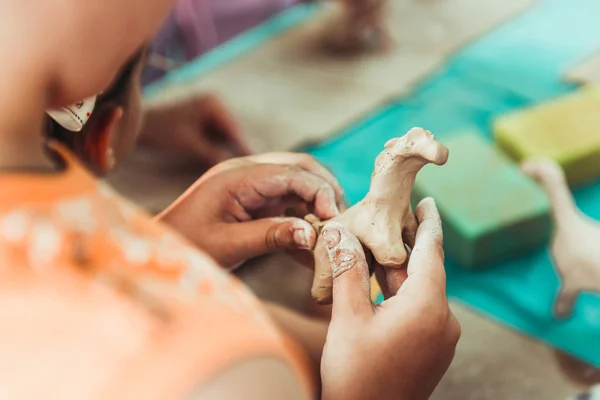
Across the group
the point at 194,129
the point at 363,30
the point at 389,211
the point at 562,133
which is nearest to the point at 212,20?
the point at 363,30

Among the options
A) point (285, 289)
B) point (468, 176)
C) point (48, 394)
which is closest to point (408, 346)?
point (285, 289)

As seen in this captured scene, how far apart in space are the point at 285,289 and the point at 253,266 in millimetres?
34

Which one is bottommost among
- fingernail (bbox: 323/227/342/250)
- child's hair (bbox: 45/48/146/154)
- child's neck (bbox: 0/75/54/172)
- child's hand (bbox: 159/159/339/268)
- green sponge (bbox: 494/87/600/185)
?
green sponge (bbox: 494/87/600/185)

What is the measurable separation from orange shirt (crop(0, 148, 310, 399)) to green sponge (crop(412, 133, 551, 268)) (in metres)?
0.48

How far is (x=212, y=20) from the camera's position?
1.47 metres

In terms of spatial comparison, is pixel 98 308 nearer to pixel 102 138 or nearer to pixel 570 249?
pixel 102 138

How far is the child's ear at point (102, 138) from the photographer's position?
0.42 metres

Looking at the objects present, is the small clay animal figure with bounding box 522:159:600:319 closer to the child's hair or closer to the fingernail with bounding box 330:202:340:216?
the fingernail with bounding box 330:202:340:216

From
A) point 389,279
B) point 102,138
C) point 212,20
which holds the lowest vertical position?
point 212,20

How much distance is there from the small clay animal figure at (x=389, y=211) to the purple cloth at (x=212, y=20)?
930 mm

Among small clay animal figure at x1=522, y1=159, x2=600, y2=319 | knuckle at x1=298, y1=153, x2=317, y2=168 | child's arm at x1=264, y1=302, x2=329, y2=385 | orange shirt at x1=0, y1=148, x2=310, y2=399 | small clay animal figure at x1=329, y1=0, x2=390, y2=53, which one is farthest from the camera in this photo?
small clay animal figure at x1=329, y1=0, x2=390, y2=53

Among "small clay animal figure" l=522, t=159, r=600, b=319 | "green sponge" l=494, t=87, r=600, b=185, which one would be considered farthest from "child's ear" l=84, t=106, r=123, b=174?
"green sponge" l=494, t=87, r=600, b=185

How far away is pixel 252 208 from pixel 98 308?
0.63ft

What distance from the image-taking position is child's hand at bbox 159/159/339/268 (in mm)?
411
